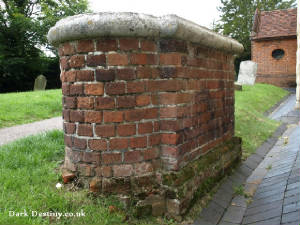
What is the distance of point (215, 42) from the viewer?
112 inches

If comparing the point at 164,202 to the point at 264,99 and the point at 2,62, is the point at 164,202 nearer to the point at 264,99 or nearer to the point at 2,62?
the point at 264,99

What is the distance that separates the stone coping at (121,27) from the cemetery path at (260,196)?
62.7 inches

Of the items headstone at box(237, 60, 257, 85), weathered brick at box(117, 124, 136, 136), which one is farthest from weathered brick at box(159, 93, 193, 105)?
headstone at box(237, 60, 257, 85)

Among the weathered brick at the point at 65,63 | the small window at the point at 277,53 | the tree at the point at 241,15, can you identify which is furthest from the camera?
the tree at the point at 241,15

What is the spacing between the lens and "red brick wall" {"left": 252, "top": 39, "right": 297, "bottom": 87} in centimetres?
1866

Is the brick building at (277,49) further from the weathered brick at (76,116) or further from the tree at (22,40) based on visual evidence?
the weathered brick at (76,116)

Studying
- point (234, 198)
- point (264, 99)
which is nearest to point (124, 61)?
point (234, 198)

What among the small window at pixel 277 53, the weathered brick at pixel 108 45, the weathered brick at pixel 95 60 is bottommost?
the weathered brick at pixel 95 60

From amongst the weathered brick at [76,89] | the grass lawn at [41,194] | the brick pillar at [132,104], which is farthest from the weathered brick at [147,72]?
the grass lawn at [41,194]

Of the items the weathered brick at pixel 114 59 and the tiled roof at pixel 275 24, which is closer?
the weathered brick at pixel 114 59

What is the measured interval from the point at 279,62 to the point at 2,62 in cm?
1888

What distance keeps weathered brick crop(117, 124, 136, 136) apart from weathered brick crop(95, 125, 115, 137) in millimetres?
48

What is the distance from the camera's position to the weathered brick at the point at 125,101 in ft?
7.02

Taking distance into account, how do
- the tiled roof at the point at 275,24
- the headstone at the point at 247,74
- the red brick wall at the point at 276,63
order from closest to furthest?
the headstone at the point at 247,74
the red brick wall at the point at 276,63
the tiled roof at the point at 275,24
